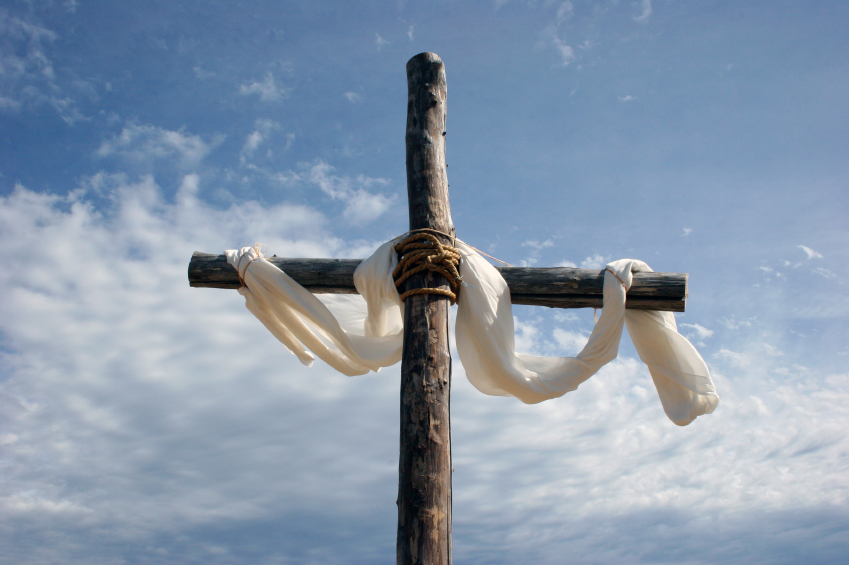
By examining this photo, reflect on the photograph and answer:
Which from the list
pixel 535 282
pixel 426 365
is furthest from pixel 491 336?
pixel 426 365

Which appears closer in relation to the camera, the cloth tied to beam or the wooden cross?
the wooden cross

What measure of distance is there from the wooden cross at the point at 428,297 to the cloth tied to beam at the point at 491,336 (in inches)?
5.1

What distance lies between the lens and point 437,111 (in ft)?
13.8

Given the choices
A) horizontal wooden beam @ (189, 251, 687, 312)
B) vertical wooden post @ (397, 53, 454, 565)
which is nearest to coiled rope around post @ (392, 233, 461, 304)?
vertical wooden post @ (397, 53, 454, 565)

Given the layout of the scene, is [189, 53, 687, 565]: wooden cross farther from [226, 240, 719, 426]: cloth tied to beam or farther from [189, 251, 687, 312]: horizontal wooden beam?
[226, 240, 719, 426]: cloth tied to beam

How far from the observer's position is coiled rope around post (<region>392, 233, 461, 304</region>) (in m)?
3.70

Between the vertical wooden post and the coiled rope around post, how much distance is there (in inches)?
1.9

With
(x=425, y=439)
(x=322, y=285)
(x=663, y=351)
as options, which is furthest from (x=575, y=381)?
(x=322, y=285)

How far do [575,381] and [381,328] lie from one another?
1366 millimetres

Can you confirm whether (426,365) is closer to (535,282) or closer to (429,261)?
(429,261)

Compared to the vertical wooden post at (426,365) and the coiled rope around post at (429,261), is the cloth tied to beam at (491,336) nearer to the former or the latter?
the coiled rope around post at (429,261)

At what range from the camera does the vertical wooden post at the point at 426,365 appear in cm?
298

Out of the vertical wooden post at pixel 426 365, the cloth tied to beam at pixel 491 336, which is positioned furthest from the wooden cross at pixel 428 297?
the cloth tied to beam at pixel 491 336

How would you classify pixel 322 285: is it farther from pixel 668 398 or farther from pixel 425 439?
pixel 668 398
